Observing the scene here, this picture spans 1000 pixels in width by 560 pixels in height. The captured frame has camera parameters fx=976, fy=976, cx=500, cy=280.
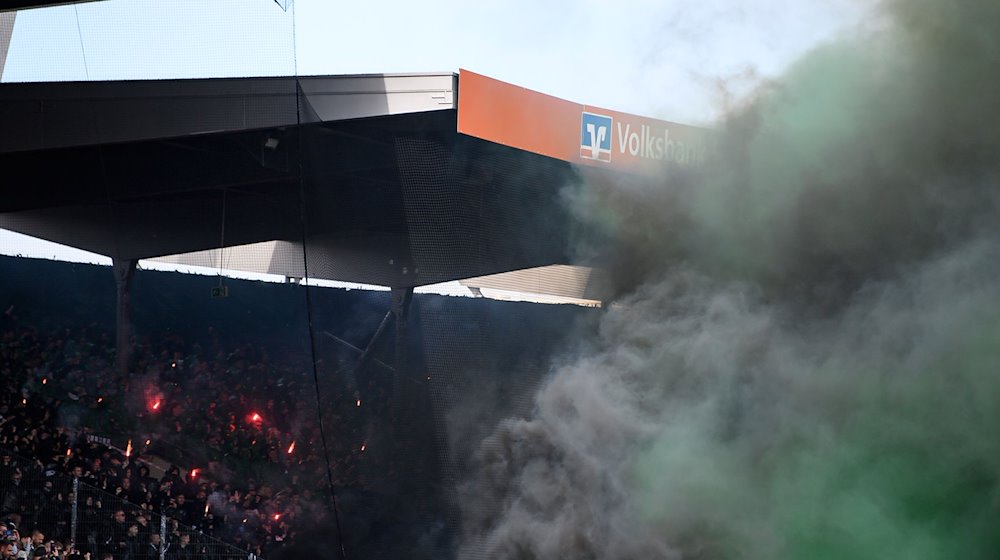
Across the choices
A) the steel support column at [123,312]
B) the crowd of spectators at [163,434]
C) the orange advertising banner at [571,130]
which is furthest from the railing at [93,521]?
the orange advertising banner at [571,130]

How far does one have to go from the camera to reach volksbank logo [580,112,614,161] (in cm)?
879

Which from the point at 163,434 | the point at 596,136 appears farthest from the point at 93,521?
the point at 596,136

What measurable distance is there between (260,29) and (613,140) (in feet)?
10.7

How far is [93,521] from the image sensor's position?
8.21 meters

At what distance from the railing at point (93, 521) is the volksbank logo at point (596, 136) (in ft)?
15.0

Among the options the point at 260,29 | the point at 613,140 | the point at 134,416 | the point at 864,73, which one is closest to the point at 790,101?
the point at 864,73

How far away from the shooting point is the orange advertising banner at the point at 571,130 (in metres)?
8.20

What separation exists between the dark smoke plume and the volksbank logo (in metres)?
0.55

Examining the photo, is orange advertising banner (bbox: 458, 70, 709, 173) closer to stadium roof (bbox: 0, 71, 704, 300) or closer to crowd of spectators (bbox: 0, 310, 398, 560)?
stadium roof (bbox: 0, 71, 704, 300)

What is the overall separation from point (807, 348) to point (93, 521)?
5962mm

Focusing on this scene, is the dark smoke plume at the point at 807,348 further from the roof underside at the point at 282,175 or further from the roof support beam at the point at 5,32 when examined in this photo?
the roof support beam at the point at 5,32

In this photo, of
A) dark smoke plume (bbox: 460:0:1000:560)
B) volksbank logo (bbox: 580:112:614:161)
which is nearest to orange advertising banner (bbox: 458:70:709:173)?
volksbank logo (bbox: 580:112:614:161)

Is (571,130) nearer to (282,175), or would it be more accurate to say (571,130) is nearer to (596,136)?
(596,136)

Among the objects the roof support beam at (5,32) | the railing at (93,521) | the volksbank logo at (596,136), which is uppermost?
the roof support beam at (5,32)
